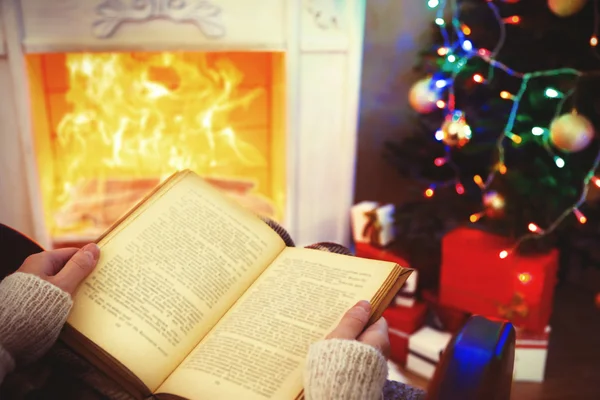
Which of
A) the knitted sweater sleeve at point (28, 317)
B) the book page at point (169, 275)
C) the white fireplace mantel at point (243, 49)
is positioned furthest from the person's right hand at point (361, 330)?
the white fireplace mantel at point (243, 49)

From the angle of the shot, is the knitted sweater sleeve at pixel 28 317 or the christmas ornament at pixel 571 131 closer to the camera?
the knitted sweater sleeve at pixel 28 317

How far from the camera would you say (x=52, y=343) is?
2.13 feet

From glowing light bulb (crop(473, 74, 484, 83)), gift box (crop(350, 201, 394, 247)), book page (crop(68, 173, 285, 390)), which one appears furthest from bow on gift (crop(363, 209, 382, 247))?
book page (crop(68, 173, 285, 390))

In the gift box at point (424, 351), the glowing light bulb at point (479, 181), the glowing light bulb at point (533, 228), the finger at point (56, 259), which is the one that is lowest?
the gift box at point (424, 351)

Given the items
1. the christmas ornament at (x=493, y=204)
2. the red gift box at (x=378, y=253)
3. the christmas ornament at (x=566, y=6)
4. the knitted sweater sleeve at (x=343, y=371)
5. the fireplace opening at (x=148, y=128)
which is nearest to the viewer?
the knitted sweater sleeve at (x=343, y=371)

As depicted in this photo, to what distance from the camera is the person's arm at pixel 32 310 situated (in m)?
0.62

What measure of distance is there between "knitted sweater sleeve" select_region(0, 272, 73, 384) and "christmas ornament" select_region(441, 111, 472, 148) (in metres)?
1.27

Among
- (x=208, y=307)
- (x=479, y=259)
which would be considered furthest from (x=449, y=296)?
(x=208, y=307)

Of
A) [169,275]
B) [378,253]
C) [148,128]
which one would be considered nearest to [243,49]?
[148,128]

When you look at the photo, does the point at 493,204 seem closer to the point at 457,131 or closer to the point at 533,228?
the point at 533,228

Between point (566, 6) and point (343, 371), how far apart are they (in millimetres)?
1237

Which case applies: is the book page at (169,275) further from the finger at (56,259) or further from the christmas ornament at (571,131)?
the christmas ornament at (571,131)

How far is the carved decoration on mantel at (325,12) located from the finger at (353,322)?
4.19 feet

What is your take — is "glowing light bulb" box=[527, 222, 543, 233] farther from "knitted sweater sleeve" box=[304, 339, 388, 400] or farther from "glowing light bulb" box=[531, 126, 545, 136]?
"knitted sweater sleeve" box=[304, 339, 388, 400]
